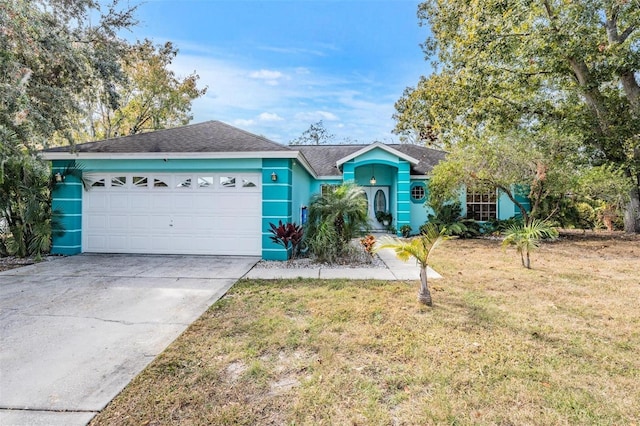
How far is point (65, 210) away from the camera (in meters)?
9.31

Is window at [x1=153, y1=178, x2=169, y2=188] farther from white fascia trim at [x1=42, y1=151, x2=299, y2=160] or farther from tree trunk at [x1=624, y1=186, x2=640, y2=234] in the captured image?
tree trunk at [x1=624, y1=186, x2=640, y2=234]

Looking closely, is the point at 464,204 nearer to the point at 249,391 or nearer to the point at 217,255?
the point at 217,255

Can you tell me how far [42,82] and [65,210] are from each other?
3.60 m

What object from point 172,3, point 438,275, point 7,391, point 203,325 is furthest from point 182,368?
point 172,3

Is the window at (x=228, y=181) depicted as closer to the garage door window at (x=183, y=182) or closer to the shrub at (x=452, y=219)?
the garage door window at (x=183, y=182)

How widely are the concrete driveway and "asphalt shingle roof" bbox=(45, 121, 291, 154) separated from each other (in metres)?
3.36

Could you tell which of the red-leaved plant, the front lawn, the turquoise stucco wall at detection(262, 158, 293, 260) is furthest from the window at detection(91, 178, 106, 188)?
the front lawn

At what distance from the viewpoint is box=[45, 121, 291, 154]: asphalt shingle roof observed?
29.4 feet

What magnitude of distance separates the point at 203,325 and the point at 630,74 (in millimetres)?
17770

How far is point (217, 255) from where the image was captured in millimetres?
9227

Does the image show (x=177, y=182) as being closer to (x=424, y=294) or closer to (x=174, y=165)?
(x=174, y=165)

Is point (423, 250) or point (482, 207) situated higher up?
point (482, 207)

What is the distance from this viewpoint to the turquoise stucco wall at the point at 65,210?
365 inches

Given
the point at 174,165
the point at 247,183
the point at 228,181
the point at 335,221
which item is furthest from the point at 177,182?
the point at 335,221
